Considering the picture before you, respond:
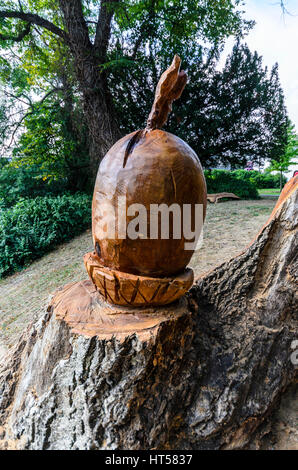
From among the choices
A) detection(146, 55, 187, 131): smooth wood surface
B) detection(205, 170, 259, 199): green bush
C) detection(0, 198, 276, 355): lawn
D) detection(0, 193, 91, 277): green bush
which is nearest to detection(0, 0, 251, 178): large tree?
detection(0, 193, 91, 277): green bush

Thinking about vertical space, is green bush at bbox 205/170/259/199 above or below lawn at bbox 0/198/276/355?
above

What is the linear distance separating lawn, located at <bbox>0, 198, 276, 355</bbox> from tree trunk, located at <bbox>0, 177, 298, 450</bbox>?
5.55ft

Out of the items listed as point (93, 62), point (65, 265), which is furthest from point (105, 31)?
point (65, 265)

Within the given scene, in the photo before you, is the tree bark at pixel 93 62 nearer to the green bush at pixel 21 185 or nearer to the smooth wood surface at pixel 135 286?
the green bush at pixel 21 185

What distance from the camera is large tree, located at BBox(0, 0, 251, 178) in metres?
5.51

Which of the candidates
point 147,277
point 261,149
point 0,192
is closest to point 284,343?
point 147,277

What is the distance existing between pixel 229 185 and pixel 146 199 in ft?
28.1

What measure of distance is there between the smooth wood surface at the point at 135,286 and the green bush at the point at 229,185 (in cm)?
814

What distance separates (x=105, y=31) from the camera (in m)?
5.80

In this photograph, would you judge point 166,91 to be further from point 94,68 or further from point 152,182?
point 94,68

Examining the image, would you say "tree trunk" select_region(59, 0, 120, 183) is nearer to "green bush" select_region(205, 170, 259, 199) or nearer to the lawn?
the lawn

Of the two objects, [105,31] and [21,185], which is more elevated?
[105,31]

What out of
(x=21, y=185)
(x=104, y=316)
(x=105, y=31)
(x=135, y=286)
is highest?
(x=105, y=31)

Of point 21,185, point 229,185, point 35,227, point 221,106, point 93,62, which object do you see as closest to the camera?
point 35,227
